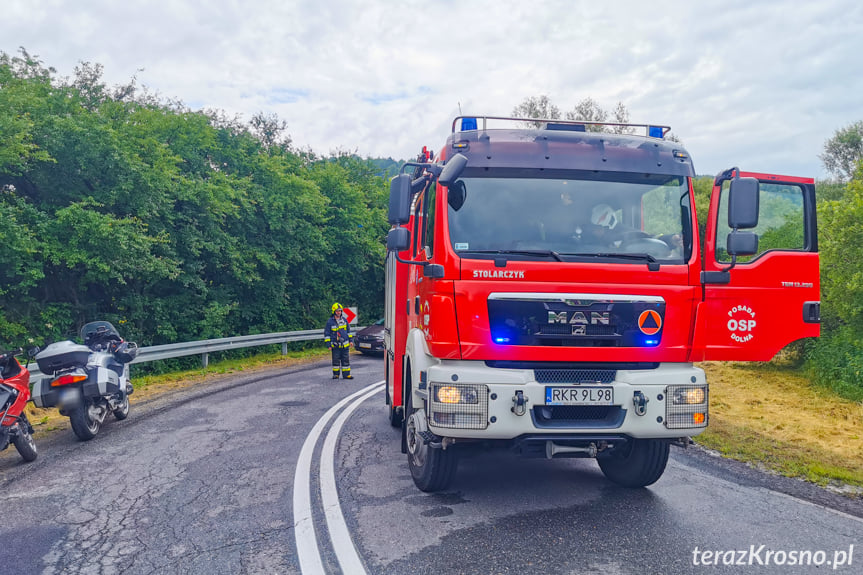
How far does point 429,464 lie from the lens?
17.3 feet

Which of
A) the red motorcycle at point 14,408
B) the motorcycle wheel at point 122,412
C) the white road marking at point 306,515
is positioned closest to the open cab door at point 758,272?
the white road marking at point 306,515

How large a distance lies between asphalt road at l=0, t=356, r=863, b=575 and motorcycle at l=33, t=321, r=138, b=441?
38 centimetres

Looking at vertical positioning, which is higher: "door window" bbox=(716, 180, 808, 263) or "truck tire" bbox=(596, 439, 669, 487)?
"door window" bbox=(716, 180, 808, 263)

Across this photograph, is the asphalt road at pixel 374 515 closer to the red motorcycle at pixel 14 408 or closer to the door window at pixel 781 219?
the red motorcycle at pixel 14 408

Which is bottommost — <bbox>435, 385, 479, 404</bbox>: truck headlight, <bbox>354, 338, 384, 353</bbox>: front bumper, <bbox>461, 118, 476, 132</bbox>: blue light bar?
<bbox>354, 338, 384, 353</bbox>: front bumper

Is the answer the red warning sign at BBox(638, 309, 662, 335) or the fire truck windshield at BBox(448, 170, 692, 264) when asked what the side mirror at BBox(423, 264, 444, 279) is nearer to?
the fire truck windshield at BBox(448, 170, 692, 264)

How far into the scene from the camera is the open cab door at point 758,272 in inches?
197

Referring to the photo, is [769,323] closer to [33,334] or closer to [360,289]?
[33,334]

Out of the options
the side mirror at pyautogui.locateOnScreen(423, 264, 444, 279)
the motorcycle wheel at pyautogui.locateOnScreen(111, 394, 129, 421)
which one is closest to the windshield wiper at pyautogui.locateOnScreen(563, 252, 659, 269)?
the side mirror at pyautogui.locateOnScreen(423, 264, 444, 279)

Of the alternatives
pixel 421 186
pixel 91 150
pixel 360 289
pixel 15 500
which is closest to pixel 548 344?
pixel 421 186

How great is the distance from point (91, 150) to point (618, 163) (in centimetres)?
1242

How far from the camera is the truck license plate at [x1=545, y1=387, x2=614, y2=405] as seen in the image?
15.5ft

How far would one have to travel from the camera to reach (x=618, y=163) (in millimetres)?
5277

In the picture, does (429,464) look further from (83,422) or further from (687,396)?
(83,422)
